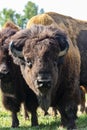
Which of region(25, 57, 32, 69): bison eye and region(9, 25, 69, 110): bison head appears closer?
region(9, 25, 69, 110): bison head

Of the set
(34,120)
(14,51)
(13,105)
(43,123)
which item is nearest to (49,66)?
(14,51)

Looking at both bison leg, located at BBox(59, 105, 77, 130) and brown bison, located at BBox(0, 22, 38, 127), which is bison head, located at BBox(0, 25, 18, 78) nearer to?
brown bison, located at BBox(0, 22, 38, 127)

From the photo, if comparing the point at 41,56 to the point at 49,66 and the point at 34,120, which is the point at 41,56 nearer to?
the point at 49,66

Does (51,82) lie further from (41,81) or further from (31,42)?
(31,42)

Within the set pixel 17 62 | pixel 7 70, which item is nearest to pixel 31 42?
pixel 17 62

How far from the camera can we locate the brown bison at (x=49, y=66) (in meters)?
10.0

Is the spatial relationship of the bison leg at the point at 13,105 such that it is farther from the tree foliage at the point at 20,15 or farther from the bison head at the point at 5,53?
the tree foliage at the point at 20,15

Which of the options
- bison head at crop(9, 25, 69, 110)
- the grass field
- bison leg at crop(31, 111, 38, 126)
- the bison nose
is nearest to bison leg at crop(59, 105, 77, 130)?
the grass field

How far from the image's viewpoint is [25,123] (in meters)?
12.7

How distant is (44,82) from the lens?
32.1ft

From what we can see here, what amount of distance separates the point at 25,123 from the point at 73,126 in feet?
6.64

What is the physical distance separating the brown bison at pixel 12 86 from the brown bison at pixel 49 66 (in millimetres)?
770

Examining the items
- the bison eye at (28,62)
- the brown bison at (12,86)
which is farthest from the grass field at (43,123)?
the bison eye at (28,62)

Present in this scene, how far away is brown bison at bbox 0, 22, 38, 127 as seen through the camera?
11.7m
